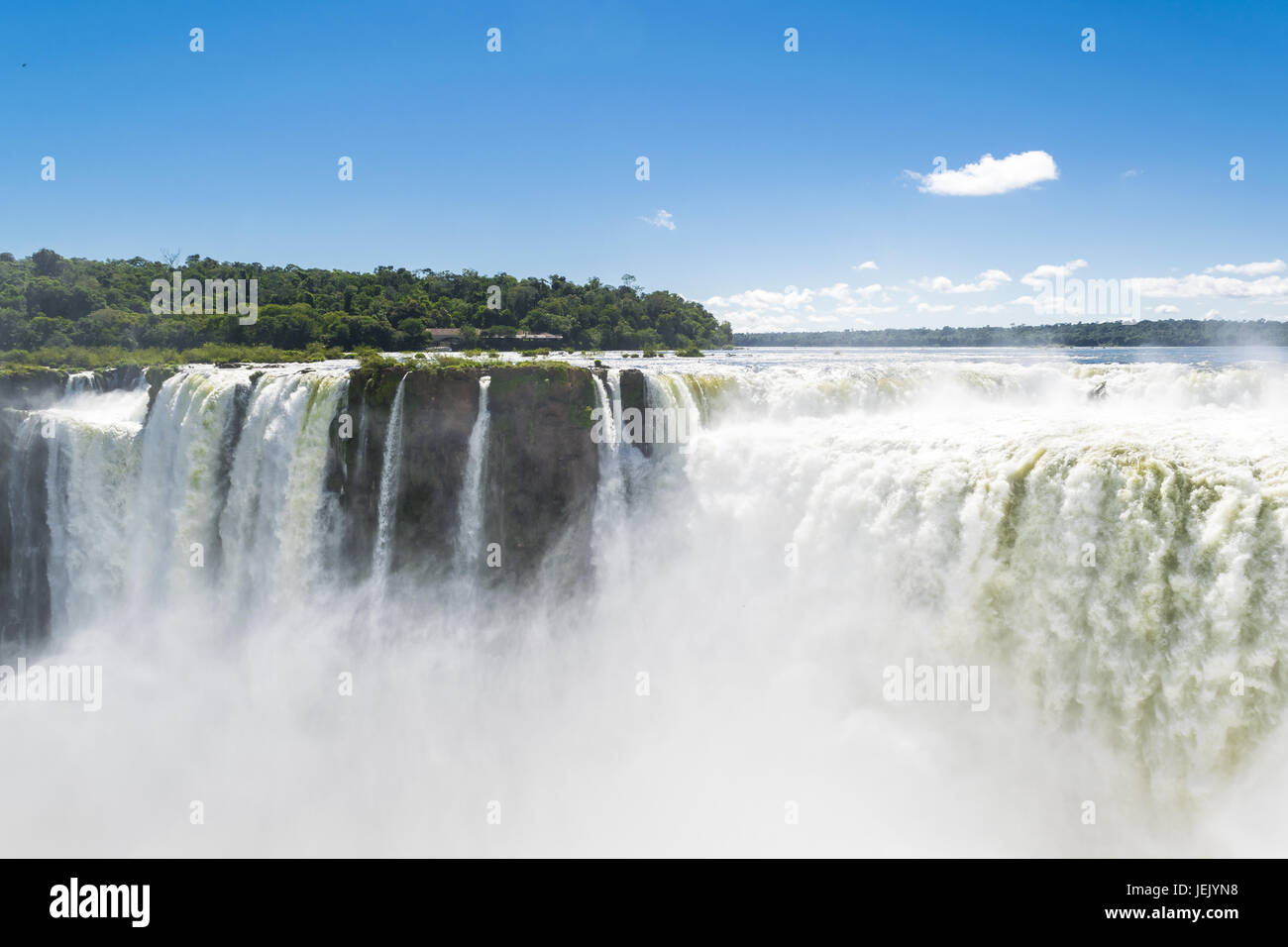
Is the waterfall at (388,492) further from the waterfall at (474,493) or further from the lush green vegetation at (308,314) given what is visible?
the lush green vegetation at (308,314)

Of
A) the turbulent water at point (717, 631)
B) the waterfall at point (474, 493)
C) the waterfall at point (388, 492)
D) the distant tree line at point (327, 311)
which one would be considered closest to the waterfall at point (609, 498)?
the turbulent water at point (717, 631)

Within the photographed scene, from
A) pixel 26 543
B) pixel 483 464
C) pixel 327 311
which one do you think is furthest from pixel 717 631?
pixel 327 311

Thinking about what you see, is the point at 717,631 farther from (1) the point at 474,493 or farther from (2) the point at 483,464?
(2) the point at 483,464

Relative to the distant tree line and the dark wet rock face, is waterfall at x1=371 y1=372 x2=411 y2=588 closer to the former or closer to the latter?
the dark wet rock face

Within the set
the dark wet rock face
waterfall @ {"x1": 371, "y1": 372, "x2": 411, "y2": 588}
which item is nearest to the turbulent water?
waterfall @ {"x1": 371, "y1": 372, "x2": 411, "y2": 588}
